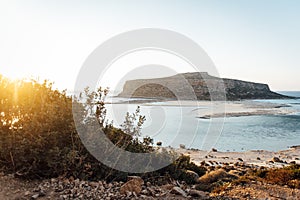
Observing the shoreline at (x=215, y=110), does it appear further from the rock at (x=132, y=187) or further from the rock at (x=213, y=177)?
the rock at (x=132, y=187)

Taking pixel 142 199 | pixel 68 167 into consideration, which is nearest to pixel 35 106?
pixel 68 167

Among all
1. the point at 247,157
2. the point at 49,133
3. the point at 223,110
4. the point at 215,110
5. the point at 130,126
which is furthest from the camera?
the point at 223,110

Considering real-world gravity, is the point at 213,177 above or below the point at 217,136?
above

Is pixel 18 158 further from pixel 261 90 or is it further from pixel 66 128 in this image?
pixel 261 90

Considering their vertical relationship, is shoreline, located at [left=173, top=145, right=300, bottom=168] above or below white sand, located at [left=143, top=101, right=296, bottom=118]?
below

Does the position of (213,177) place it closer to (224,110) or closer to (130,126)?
(130,126)

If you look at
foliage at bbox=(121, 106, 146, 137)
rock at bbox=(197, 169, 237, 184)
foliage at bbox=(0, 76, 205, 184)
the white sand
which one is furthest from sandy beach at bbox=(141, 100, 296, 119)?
foliage at bbox=(0, 76, 205, 184)

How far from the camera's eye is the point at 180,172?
298 inches

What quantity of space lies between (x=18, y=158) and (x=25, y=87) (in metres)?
1.62

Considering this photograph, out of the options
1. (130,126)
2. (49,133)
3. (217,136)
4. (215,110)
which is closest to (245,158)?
→ (217,136)

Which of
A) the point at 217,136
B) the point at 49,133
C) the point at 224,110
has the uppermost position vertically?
the point at 49,133

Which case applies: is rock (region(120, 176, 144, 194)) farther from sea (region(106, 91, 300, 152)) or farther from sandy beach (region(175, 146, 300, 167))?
sandy beach (region(175, 146, 300, 167))

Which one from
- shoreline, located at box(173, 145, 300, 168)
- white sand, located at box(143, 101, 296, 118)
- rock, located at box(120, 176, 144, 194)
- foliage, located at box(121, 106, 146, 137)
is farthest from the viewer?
white sand, located at box(143, 101, 296, 118)

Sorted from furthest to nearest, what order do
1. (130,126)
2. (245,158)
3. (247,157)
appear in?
(247,157) → (245,158) → (130,126)
